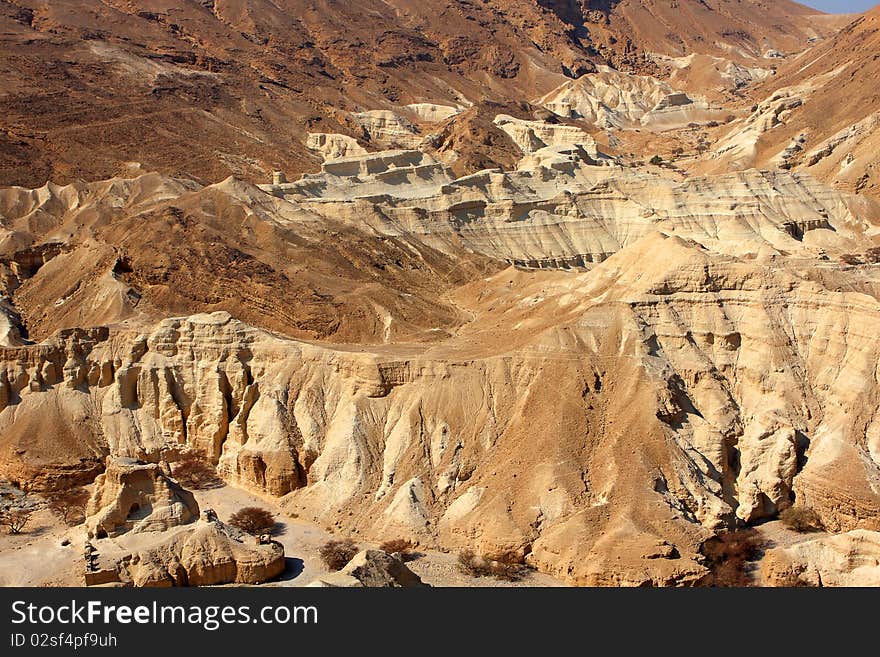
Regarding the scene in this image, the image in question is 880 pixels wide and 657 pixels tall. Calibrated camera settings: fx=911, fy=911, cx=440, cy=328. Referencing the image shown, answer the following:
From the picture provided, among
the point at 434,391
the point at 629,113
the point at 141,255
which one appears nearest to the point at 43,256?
the point at 141,255

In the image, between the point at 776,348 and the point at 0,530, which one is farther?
Answer: the point at 776,348

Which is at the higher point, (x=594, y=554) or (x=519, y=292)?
(x=519, y=292)

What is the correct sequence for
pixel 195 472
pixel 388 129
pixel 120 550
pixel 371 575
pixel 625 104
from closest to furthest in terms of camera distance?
pixel 371 575
pixel 120 550
pixel 195 472
pixel 388 129
pixel 625 104

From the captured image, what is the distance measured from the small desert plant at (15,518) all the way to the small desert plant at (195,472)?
5.52 metres

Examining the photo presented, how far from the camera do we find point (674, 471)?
101 ft

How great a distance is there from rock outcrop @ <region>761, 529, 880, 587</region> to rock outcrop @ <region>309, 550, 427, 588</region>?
35.2 feet

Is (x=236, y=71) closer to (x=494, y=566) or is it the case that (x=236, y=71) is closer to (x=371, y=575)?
(x=494, y=566)

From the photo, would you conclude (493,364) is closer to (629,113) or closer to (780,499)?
(780,499)

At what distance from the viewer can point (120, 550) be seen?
27156 millimetres

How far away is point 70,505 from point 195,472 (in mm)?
4844

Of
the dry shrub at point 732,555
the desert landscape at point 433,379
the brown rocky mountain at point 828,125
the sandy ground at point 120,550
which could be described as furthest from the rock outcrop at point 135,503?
the brown rocky mountain at point 828,125

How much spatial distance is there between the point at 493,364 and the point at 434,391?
8.17 ft

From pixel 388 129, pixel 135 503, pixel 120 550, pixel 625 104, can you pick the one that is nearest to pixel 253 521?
pixel 135 503

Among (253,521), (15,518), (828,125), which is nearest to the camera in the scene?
(253,521)
